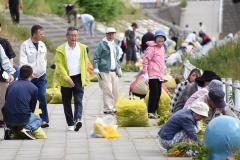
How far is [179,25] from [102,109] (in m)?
49.6

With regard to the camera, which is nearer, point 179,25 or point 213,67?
point 213,67

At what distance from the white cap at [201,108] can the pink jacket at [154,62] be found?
508 cm

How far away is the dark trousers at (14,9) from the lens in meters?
30.8

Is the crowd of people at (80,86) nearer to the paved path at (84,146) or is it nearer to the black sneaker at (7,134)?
the black sneaker at (7,134)

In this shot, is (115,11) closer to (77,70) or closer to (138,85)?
(138,85)

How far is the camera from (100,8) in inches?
1924

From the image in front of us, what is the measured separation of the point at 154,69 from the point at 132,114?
166cm

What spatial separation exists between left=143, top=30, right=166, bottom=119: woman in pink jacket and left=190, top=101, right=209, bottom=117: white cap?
495 cm

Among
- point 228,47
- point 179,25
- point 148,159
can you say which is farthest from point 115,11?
point 148,159

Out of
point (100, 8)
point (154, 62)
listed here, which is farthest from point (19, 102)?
point (100, 8)

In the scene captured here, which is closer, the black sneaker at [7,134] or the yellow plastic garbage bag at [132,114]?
the black sneaker at [7,134]

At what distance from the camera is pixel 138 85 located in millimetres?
18953

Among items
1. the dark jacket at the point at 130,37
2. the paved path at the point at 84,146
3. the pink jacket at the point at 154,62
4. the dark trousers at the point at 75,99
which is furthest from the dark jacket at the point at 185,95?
the dark jacket at the point at 130,37

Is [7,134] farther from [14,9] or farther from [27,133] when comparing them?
[14,9]
